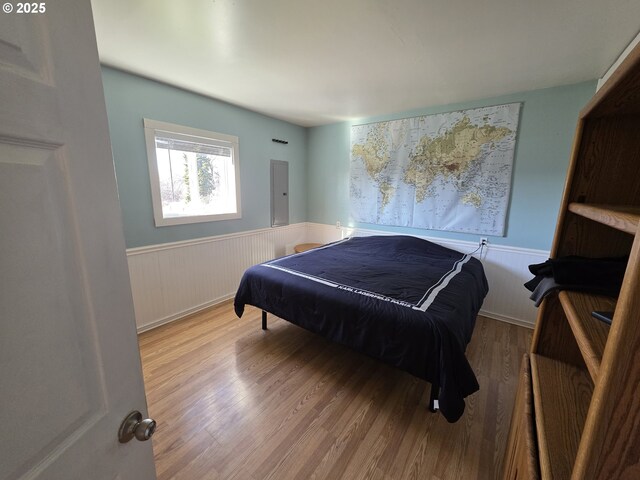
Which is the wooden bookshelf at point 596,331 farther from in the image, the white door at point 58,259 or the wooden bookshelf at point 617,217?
the white door at point 58,259

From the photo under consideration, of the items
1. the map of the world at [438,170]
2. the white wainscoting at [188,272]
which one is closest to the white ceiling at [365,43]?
the map of the world at [438,170]

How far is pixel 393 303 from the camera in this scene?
5.85 feet

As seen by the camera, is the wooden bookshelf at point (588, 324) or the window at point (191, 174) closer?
the wooden bookshelf at point (588, 324)

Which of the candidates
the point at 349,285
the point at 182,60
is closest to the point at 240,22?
the point at 182,60

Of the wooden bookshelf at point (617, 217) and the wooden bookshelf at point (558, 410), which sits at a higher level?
the wooden bookshelf at point (617, 217)

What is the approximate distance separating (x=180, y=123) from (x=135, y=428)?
282 cm

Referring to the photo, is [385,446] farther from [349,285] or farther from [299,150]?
[299,150]

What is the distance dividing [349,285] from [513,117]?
2.45 meters

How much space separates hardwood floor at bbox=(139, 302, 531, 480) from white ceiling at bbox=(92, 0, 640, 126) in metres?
2.41

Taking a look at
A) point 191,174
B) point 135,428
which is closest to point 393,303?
point 135,428

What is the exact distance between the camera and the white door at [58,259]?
379 millimetres

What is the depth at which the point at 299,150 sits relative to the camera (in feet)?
13.5

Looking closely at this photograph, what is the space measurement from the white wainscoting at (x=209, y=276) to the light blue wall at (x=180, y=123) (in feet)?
0.48

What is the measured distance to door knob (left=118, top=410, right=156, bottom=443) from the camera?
0.58 meters
